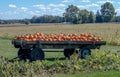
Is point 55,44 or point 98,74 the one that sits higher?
point 55,44

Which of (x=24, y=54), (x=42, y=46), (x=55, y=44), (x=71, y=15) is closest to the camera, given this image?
(x=42, y=46)

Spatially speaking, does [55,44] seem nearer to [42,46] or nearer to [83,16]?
[42,46]

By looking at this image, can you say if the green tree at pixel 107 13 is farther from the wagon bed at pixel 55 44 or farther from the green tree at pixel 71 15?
the wagon bed at pixel 55 44

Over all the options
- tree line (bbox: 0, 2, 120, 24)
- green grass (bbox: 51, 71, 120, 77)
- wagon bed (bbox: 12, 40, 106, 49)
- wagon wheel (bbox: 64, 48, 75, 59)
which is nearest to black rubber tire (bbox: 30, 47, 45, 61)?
wagon bed (bbox: 12, 40, 106, 49)

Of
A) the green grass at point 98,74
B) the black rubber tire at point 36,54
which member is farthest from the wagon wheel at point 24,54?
the green grass at point 98,74

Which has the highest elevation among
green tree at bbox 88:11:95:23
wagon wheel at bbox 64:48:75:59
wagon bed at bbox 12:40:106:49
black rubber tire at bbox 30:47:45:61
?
wagon bed at bbox 12:40:106:49

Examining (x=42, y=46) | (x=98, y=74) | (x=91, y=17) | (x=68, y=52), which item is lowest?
(x=91, y=17)

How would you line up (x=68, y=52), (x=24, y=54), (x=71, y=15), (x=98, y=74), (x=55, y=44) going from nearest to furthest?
(x=98, y=74) → (x=55, y=44) → (x=24, y=54) → (x=68, y=52) → (x=71, y=15)

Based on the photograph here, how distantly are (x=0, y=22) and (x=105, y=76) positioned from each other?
112009mm

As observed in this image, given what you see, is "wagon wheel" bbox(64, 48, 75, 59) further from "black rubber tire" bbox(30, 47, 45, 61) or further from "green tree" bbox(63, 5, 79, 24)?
"green tree" bbox(63, 5, 79, 24)

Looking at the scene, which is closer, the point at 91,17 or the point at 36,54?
the point at 36,54

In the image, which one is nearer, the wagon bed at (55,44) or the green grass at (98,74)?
the green grass at (98,74)

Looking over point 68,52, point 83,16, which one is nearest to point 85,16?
point 83,16

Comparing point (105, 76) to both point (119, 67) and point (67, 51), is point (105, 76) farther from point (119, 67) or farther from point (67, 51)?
point (67, 51)
